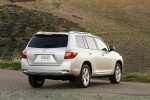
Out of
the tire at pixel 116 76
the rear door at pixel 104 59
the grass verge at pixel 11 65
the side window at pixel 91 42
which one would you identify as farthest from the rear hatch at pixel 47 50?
the grass verge at pixel 11 65

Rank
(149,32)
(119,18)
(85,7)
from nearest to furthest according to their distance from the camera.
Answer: (149,32) → (119,18) → (85,7)

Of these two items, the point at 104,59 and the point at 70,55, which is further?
the point at 104,59

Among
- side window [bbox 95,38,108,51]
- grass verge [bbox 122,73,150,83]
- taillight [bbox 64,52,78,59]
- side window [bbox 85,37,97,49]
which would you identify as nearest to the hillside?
grass verge [bbox 122,73,150,83]

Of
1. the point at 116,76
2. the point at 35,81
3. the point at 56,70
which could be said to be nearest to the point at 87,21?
the point at 116,76

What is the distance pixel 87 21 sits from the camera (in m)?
53.5

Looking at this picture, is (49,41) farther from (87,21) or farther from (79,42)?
(87,21)

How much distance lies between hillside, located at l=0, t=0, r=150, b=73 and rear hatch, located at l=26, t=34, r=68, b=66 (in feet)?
53.0

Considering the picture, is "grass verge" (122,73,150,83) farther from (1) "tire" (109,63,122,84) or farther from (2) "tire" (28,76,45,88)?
(2) "tire" (28,76,45,88)

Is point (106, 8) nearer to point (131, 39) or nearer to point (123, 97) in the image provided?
point (131, 39)

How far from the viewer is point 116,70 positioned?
16750 mm

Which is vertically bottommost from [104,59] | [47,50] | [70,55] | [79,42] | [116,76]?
[116,76]

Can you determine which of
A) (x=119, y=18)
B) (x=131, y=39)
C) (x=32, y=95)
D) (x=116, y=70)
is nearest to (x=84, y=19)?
(x=119, y=18)

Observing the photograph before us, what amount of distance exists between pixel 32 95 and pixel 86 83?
290 centimetres

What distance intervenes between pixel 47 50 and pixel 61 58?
0.52 meters
